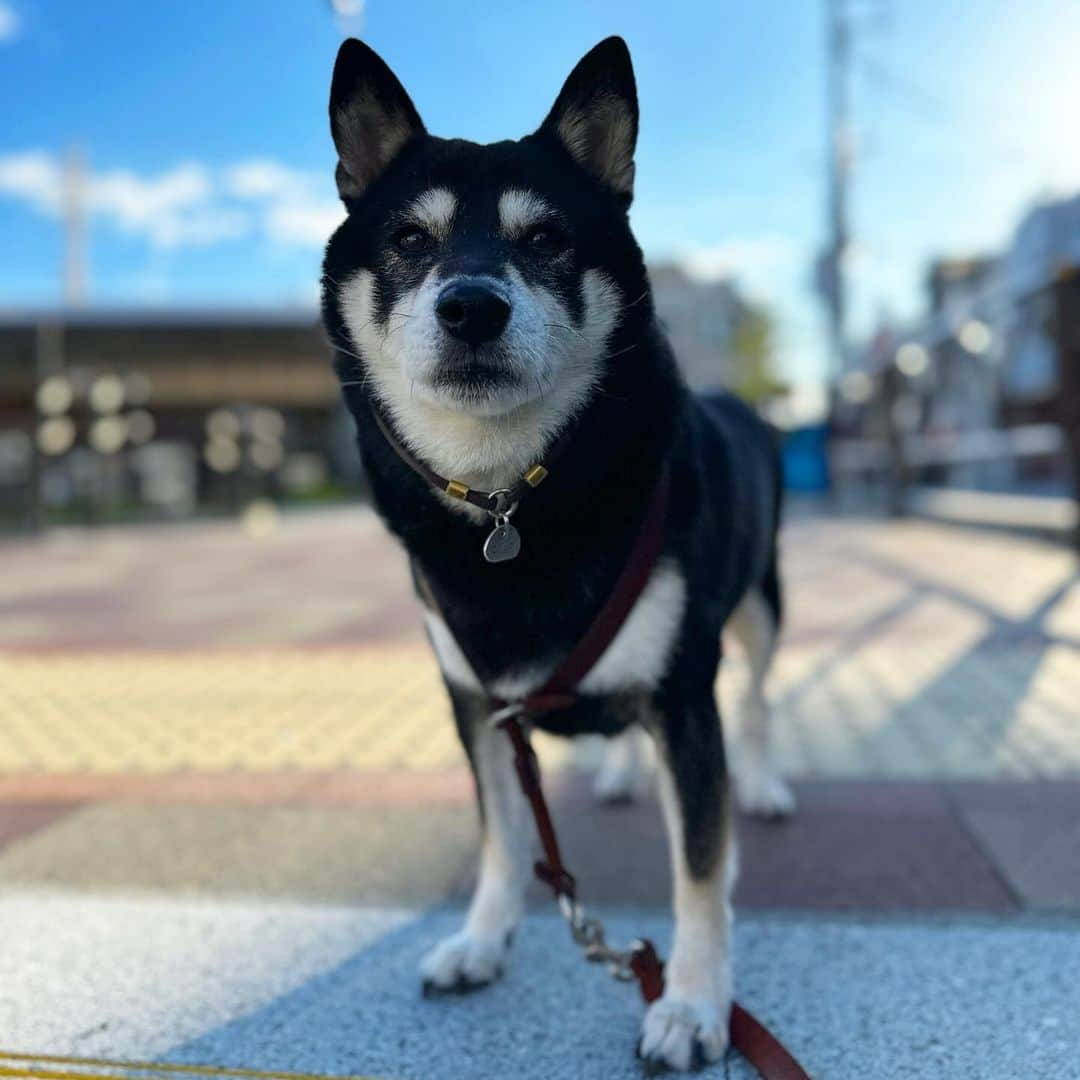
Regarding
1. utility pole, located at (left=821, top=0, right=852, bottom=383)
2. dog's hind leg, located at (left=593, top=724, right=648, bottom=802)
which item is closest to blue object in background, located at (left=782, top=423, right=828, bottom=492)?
utility pole, located at (left=821, top=0, right=852, bottom=383)

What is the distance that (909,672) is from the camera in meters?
4.67

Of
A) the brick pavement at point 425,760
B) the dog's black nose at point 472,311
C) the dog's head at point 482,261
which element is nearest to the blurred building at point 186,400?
the brick pavement at point 425,760

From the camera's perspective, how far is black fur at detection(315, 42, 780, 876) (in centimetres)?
Answer: 196

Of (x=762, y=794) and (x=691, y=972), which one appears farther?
(x=762, y=794)

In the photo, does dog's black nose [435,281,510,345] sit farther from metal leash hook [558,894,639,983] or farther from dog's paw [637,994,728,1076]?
dog's paw [637,994,728,1076]

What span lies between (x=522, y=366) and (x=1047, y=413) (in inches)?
349

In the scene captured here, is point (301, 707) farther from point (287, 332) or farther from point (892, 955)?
point (287, 332)

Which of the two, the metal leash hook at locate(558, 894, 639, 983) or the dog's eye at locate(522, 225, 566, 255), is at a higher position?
the dog's eye at locate(522, 225, 566, 255)

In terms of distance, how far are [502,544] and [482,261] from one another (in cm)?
52

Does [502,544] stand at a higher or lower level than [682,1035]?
higher

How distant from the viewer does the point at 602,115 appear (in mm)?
2076

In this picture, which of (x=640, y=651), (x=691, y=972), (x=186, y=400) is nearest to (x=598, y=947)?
(x=691, y=972)

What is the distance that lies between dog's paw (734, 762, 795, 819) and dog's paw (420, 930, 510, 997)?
1.10 m

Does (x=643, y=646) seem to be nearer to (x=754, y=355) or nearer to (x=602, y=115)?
(x=602, y=115)
